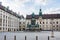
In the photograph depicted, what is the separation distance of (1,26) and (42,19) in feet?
157

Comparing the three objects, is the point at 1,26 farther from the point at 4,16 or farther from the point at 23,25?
the point at 23,25

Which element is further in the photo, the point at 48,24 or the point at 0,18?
the point at 48,24

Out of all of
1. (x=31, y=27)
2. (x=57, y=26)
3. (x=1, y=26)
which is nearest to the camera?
(x=1, y=26)

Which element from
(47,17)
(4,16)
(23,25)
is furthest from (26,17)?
(4,16)

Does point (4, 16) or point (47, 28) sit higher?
point (4, 16)

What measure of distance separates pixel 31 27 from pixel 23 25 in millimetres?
24780

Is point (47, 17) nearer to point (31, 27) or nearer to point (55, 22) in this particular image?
point (55, 22)

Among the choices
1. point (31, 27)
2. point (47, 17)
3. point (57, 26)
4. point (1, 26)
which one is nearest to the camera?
point (1, 26)

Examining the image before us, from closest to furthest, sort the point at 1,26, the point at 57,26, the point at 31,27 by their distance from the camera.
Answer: the point at 1,26 < the point at 31,27 < the point at 57,26

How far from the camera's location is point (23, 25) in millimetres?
125500

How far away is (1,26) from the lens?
85.8m

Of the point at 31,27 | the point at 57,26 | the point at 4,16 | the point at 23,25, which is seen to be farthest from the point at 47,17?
the point at 4,16

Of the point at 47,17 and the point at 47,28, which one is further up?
the point at 47,17

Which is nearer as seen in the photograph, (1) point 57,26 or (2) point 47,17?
(1) point 57,26
